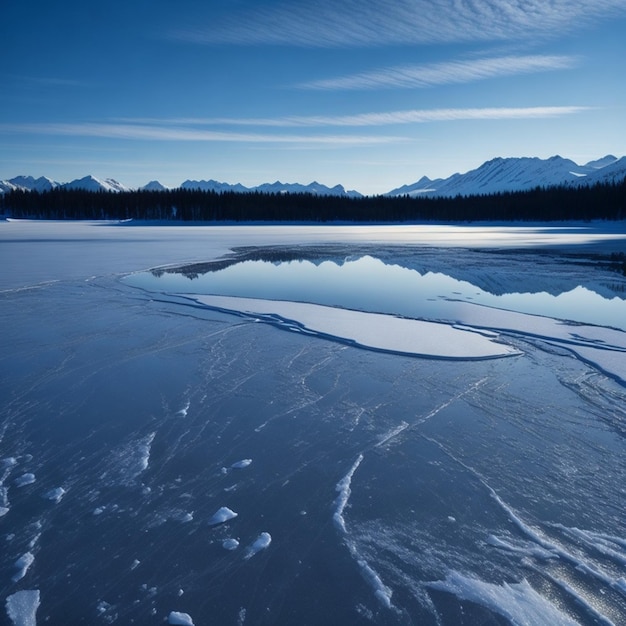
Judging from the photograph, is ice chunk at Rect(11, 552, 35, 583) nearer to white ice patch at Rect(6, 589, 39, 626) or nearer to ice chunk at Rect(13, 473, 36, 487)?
Answer: white ice patch at Rect(6, 589, 39, 626)

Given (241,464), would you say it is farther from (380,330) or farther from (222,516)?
(380,330)

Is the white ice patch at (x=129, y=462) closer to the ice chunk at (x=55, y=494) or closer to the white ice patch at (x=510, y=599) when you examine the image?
the ice chunk at (x=55, y=494)

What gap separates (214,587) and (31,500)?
5.51 ft

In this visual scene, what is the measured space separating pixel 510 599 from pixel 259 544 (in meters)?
1.50

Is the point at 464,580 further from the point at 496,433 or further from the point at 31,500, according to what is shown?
the point at 31,500

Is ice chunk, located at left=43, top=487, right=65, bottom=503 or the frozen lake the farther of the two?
ice chunk, located at left=43, top=487, right=65, bottom=503

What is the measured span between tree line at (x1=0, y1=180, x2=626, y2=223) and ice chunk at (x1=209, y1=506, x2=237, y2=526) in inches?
3314

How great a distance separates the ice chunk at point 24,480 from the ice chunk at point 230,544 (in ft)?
5.66

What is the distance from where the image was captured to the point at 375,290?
511 inches

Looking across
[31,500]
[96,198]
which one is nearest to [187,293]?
[31,500]

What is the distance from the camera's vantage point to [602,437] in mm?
4570

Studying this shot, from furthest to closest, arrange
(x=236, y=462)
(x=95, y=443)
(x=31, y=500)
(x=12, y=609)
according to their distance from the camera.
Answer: (x=95, y=443) → (x=236, y=462) → (x=31, y=500) → (x=12, y=609)

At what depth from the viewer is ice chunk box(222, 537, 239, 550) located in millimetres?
3149

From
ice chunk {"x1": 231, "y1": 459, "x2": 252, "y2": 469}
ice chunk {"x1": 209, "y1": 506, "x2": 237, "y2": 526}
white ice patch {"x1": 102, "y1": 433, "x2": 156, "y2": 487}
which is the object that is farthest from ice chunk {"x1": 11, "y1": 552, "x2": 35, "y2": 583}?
ice chunk {"x1": 231, "y1": 459, "x2": 252, "y2": 469}
